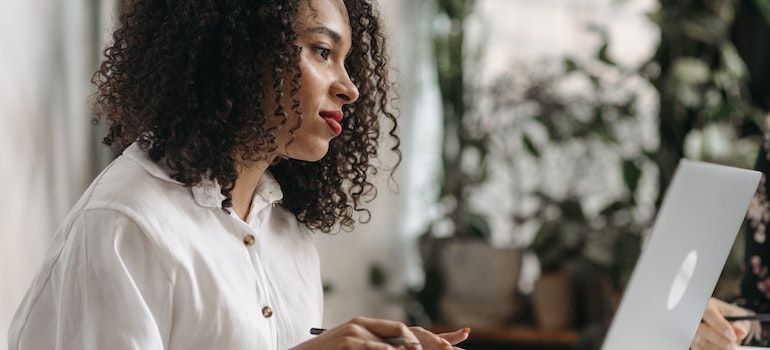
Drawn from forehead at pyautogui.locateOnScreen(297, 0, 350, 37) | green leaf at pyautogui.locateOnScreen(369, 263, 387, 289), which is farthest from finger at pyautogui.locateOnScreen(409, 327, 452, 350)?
green leaf at pyautogui.locateOnScreen(369, 263, 387, 289)

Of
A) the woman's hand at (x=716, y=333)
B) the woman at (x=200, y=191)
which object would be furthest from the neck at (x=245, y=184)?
the woman's hand at (x=716, y=333)

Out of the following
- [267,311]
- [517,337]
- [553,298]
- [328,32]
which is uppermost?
[328,32]

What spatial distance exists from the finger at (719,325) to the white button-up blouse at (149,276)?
75 cm

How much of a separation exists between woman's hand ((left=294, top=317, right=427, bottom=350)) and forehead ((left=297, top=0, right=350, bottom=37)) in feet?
1.45

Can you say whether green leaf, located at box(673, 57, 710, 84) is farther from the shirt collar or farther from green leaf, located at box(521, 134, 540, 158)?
the shirt collar

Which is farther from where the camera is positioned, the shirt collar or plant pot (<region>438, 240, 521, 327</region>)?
plant pot (<region>438, 240, 521, 327</region>)

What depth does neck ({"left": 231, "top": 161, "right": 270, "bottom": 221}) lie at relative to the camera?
159cm

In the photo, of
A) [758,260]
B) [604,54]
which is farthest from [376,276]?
[758,260]

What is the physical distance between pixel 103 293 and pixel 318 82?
1.33 ft

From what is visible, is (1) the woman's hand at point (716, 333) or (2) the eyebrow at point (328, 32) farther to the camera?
(1) the woman's hand at point (716, 333)

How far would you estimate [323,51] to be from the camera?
157cm

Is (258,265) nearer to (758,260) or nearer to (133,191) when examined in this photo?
(133,191)

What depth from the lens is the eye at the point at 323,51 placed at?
5.13 ft

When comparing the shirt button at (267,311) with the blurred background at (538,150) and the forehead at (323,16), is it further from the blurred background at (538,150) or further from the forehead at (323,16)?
the blurred background at (538,150)
